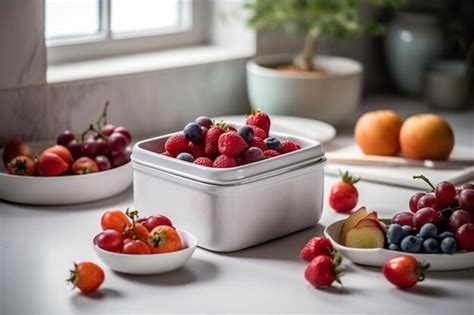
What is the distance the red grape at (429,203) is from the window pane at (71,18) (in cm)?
111

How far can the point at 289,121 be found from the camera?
246cm

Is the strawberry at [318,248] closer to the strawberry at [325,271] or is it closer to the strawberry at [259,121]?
the strawberry at [325,271]

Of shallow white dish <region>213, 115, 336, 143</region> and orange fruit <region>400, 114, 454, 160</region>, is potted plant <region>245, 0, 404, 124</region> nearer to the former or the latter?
shallow white dish <region>213, 115, 336, 143</region>

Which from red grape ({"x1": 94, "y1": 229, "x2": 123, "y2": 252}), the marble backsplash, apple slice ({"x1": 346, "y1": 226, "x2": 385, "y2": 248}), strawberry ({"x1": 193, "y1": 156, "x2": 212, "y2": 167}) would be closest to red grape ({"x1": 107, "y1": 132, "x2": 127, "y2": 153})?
the marble backsplash

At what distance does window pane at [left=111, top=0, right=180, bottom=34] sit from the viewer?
259 cm

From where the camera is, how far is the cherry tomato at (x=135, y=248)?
1552 mm

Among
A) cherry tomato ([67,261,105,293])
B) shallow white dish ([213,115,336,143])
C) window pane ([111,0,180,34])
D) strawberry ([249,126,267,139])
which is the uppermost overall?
window pane ([111,0,180,34])

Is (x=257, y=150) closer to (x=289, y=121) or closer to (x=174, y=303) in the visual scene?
(x=174, y=303)

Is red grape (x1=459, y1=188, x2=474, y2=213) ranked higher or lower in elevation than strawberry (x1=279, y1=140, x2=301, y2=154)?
lower

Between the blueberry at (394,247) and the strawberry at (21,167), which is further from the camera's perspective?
the strawberry at (21,167)

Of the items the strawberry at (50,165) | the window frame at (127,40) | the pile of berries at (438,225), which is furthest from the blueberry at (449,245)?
the window frame at (127,40)

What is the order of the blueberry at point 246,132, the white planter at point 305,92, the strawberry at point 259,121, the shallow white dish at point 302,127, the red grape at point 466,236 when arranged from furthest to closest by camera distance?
1. the white planter at point 305,92
2. the shallow white dish at point 302,127
3. the strawberry at point 259,121
4. the blueberry at point 246,132
5. the red grape at point 466,236

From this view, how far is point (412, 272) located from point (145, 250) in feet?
1.33

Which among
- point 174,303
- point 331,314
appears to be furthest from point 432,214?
point 174,303
